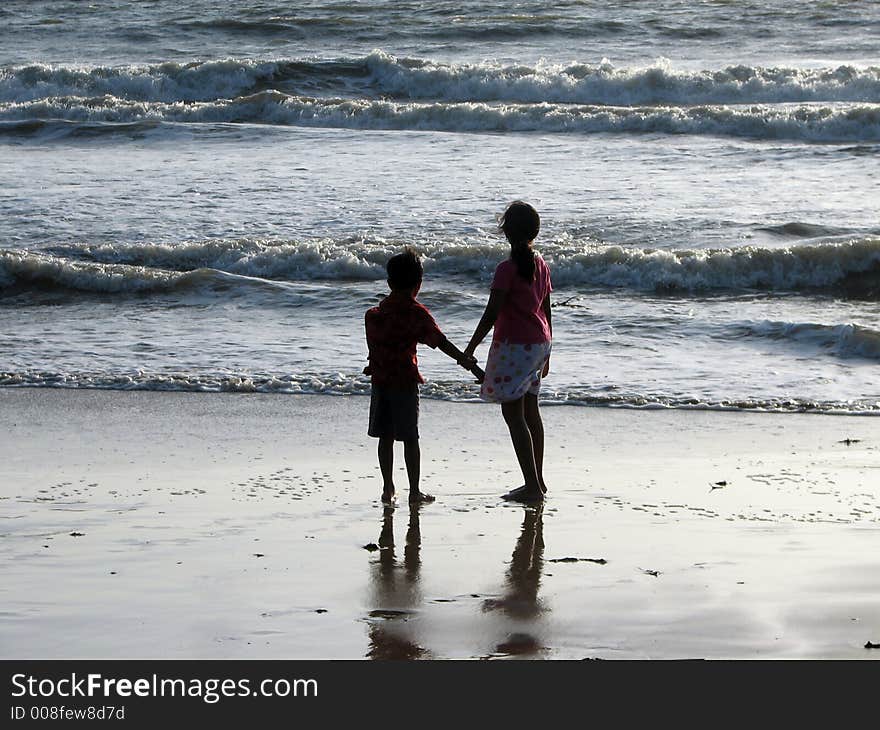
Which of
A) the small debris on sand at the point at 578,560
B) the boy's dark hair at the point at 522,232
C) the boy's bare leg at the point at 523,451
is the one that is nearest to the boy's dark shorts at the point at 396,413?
the boy's bare leg at the point at 523,451

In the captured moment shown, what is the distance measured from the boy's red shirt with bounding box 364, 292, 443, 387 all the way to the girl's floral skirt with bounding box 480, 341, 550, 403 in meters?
0.30

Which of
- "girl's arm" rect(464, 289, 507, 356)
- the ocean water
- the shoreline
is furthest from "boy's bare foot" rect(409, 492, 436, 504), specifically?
the ocean water

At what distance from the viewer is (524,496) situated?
570 cm

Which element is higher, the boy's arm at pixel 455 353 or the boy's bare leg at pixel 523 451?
the boy's arm at pixel 455 353

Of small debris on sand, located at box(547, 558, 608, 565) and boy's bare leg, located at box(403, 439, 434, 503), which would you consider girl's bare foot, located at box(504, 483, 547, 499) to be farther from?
small debris on sand, located at box(547, 558, 608, 565)

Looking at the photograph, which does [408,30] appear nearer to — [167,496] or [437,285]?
[437,285]

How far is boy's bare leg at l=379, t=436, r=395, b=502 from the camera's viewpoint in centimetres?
578

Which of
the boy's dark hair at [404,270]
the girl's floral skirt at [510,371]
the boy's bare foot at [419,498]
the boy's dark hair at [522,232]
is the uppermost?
the boy's dark hair at [522,232]

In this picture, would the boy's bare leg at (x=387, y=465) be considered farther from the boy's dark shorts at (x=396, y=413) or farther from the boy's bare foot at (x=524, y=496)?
the boy's bare foot at (x=524, y=496)

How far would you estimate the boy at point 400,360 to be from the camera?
5750mm

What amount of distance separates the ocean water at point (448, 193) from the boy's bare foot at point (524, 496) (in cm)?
219

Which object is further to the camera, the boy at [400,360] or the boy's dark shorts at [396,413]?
the boy's dark shorts at [396,413]

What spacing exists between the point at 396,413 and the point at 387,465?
24 cm

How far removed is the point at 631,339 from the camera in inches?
372
